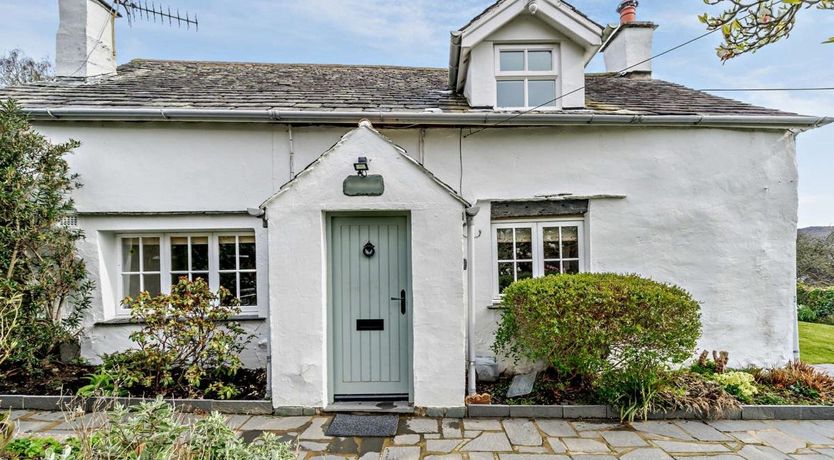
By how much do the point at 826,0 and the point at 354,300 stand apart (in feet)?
16.6

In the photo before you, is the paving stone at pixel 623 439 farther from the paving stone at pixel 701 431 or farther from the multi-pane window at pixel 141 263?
the multi-pane window at pixel 141 263

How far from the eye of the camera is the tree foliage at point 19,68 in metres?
19.1

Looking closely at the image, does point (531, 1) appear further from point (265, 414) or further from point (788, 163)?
point (265, 414)

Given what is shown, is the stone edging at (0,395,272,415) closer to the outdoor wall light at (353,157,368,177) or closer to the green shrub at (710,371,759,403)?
the outdoor wall light at (353,157,368,177)

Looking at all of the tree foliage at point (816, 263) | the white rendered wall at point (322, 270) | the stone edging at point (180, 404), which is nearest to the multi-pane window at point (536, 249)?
the white rendered wall at point (322, 270)

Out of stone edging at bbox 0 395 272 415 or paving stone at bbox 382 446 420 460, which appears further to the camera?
stone edging at bbox 0 395 272 415

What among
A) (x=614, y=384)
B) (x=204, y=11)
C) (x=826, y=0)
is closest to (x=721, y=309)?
(x=614, y=384)

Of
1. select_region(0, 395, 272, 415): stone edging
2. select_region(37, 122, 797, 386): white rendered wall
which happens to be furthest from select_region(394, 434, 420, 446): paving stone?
select_region(37, 122, 797, 386): white rendered wall

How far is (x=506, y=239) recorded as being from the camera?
264 inches

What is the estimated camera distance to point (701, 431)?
4.69 m

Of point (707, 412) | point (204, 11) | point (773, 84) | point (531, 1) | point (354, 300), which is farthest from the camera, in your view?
point (204, 11)

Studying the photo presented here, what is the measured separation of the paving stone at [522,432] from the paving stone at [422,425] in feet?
2.91

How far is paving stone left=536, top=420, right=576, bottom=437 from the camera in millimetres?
4598

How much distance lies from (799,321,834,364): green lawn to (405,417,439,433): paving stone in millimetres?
7981
